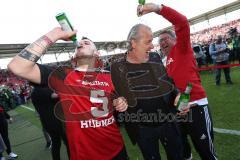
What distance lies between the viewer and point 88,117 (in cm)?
267

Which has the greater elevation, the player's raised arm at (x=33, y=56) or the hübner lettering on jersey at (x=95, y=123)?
the player's raised arm at (x=33, y=56)

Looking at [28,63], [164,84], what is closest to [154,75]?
[164,84]

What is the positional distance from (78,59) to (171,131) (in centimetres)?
134

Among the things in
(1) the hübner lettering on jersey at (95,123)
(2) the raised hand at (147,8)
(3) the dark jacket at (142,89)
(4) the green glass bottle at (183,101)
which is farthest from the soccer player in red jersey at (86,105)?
(4) the green glass bottle at (183,101)

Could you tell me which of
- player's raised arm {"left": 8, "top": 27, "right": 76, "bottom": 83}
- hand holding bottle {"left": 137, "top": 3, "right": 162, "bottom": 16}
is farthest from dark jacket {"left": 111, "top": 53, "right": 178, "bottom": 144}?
player's raised arm {"left": 8, "top": 27, "right": 76, "bottom": 83}

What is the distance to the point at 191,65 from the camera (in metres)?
3.48

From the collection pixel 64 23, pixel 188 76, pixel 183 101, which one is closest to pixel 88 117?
pixel 64 23

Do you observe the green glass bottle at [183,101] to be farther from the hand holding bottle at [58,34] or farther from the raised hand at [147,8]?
the hand holding bottle at [58,34]

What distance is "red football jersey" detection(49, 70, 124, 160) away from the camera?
2.65 metres

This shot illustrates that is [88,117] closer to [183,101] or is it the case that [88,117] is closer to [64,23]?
[64,23]

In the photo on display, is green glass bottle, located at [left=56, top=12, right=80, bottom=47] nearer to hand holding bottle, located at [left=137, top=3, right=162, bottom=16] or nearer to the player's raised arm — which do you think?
the player's raised arm

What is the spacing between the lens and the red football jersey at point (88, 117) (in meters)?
2.65

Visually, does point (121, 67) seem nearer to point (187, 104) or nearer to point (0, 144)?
point (187, 104)

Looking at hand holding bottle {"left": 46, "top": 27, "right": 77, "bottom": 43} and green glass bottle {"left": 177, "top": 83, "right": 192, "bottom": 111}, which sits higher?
hand holding bottle {"left": 46, "top": 27, "right": 77, "bottom": 43}
